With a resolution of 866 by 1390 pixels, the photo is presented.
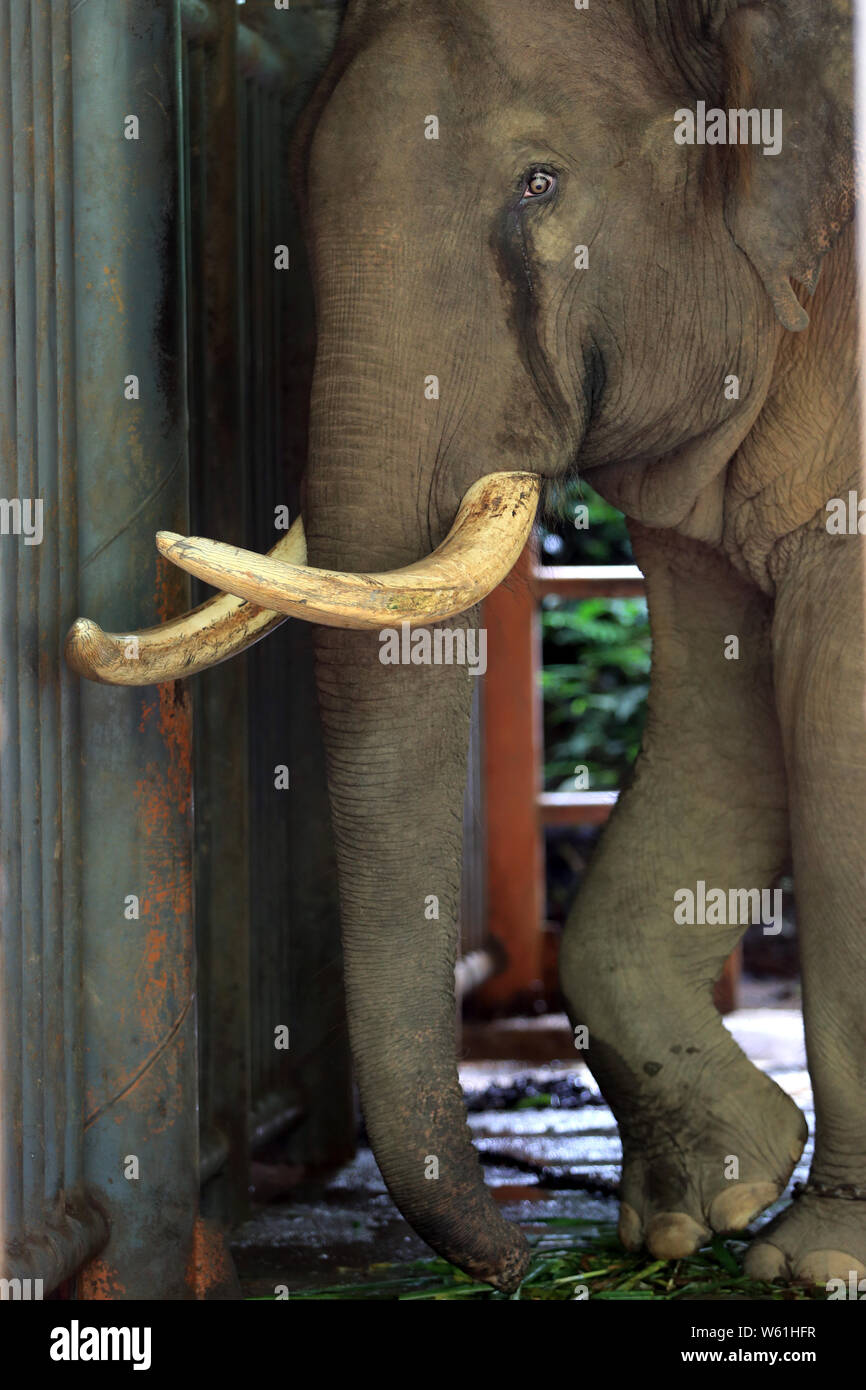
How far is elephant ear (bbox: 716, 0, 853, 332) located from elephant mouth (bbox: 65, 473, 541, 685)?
511 millimetres

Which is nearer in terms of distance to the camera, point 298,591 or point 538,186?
point 298,591

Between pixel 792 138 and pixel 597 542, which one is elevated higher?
pixel 597 542

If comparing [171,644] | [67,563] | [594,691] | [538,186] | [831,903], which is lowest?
[831,903]

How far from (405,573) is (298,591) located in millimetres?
190

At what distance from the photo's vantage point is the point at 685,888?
345 centimetres

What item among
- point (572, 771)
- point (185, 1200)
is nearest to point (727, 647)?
point (185, 1200)

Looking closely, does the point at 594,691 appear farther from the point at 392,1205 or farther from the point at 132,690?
the point at 132,690

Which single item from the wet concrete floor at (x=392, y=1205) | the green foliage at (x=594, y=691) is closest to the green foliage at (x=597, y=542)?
the green foliage at (x=594, y=691)

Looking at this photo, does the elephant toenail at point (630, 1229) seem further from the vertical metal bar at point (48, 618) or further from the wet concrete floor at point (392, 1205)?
the vertical metal bar at point (48, 618)

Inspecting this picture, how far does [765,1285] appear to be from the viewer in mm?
2932

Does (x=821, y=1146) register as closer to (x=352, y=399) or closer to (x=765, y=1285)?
(x=765, y=1285)

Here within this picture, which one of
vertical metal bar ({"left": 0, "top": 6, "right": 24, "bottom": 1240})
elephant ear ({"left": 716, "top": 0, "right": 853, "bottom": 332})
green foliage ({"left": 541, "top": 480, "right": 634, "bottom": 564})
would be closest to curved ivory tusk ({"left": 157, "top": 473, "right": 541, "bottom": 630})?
vertical metal bar ({"left": 0, "top": 6, "right": 24, "bottom": 1240})

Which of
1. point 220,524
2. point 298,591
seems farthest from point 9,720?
point 220,524

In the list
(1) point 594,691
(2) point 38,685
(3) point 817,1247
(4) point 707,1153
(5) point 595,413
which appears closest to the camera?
(2) point 38,685
